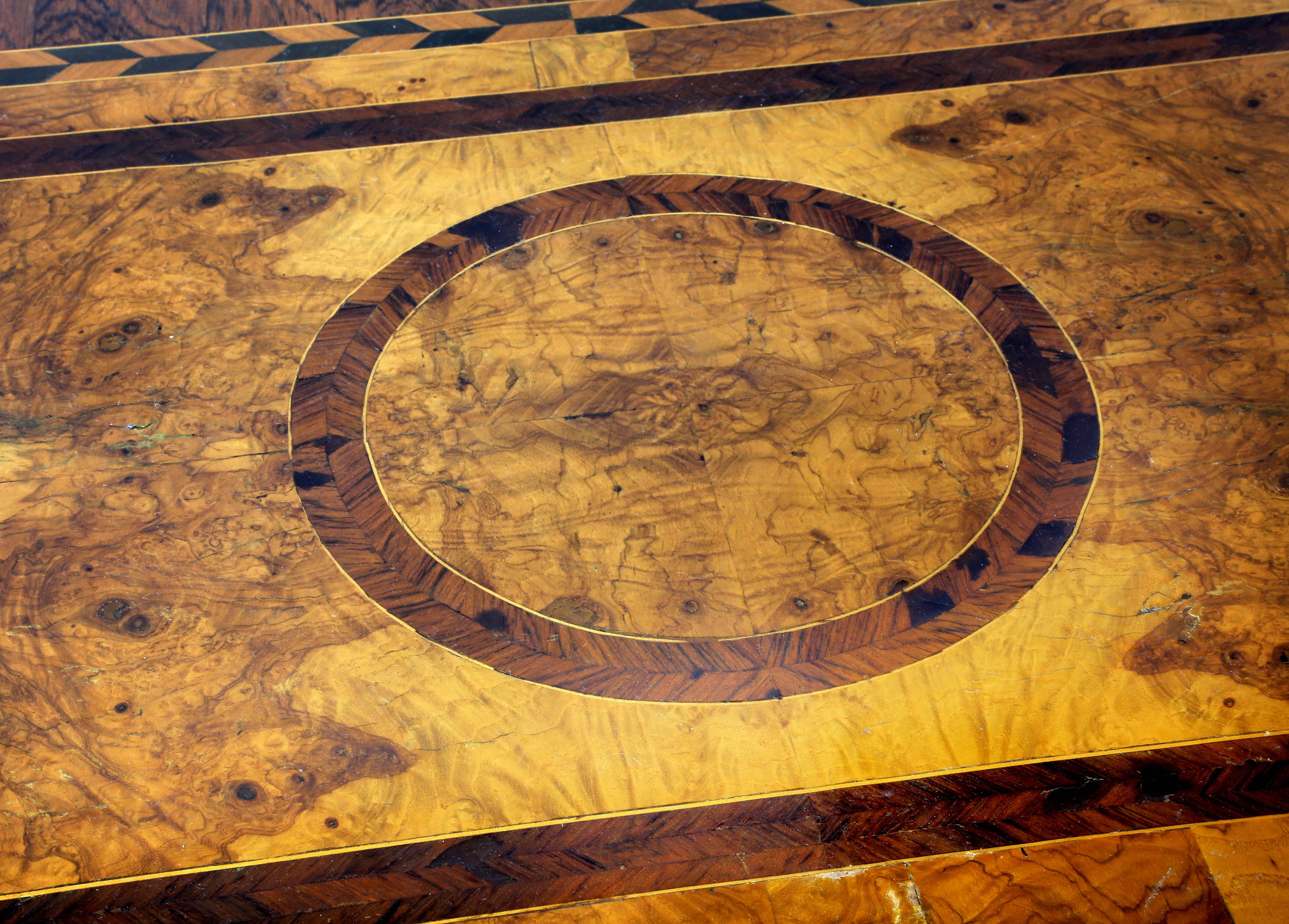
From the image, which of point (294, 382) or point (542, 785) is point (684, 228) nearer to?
point (294, 382)

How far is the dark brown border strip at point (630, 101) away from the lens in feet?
8.67

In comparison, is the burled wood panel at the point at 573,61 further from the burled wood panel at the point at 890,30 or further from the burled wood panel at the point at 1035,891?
the burled wood panel at the point at 1035,891

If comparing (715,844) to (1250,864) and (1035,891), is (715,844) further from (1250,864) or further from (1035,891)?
(1250,864)

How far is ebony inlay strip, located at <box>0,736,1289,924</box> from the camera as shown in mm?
1687

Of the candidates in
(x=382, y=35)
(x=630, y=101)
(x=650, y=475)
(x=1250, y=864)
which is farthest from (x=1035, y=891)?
(x=382, y=35)

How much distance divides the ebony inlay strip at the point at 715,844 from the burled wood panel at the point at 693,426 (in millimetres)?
359

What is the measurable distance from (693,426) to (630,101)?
1.08 meters

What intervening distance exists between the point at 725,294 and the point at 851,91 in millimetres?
843

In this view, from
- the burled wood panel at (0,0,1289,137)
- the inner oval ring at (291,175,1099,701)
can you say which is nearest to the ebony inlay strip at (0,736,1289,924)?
the inner oval ring at (291,175,1099,701)

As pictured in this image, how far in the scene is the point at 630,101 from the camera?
2.74m

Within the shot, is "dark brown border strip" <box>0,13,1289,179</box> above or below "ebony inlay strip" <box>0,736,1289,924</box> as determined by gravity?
above

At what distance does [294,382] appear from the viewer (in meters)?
2.20

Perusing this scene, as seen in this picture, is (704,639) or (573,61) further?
(573,61)

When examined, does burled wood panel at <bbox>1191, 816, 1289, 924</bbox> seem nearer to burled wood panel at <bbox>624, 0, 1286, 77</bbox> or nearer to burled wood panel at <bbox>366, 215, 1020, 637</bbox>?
burled wood panel at <bbox>366, 215, 1020, 637</bbox>
